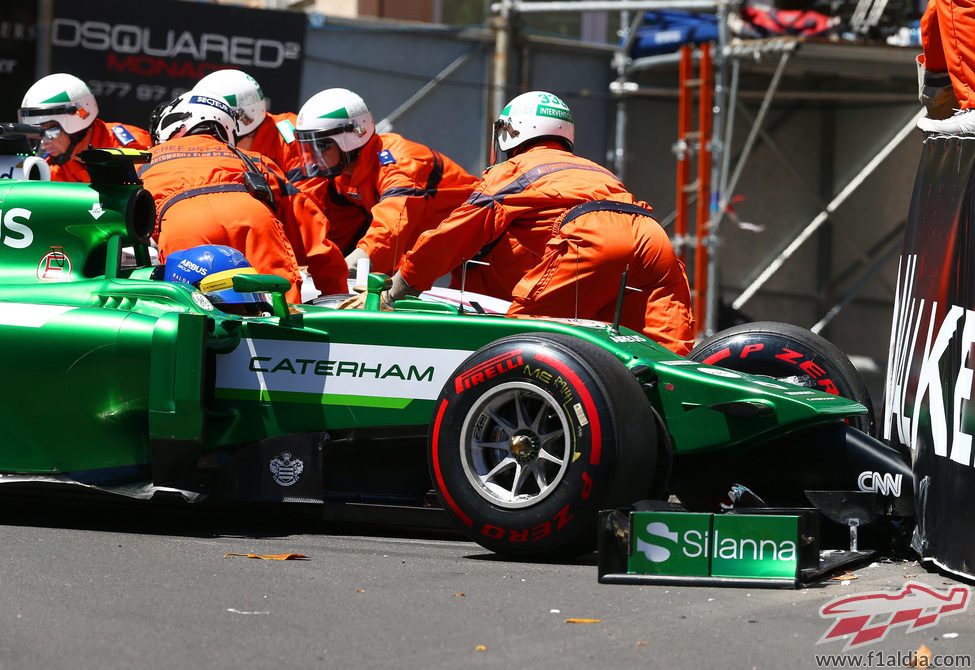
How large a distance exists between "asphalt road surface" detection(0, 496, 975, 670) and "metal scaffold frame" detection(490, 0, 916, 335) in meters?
8.46

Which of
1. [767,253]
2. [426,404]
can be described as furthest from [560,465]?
[767,253]

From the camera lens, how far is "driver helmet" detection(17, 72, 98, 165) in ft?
29.8

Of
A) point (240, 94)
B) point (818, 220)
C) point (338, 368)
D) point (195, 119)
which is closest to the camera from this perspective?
point (338, 368)

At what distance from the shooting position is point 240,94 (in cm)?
827

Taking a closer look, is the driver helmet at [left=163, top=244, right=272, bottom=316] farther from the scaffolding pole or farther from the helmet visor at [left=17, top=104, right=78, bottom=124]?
the scaffolding pole

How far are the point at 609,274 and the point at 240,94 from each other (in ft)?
10.1

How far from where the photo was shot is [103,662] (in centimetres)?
341

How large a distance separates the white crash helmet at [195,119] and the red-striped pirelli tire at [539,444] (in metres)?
2.86

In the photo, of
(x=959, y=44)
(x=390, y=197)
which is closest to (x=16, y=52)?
(x=390, y=197)

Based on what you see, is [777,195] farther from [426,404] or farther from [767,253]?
[426,404]

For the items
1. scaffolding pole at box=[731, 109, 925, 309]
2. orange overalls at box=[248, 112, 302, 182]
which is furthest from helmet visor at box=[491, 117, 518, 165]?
scaffolding pole at box=[731, 109, 925, 309]

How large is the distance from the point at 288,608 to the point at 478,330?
1.47m

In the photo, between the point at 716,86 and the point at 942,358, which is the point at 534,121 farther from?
the point at 716,86

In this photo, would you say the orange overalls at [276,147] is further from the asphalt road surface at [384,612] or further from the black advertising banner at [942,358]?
the black advertising banner at [942,358]
